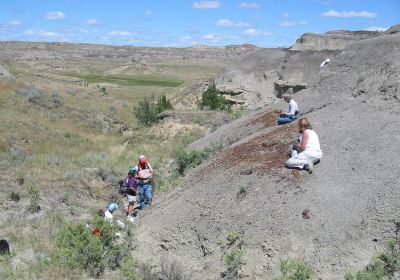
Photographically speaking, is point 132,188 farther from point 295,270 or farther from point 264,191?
point 295,270

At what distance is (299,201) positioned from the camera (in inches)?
342

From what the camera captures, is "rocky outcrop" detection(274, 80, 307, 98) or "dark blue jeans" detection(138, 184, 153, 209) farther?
"rocky outcrop" detection(274, 80, 307, 98)

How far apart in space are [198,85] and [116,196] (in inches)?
1021

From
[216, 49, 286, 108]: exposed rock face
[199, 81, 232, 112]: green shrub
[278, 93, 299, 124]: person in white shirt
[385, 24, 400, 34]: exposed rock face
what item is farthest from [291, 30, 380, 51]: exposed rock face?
[278, 93, 299, 124]: person in white shirt

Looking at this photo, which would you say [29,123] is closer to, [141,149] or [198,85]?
[141,149]

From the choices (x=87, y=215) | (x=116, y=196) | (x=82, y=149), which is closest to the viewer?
(x=87, y=215)

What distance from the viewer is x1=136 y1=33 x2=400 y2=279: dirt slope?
7793 millimetres

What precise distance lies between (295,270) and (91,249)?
3.28 metres

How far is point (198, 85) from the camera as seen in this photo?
4006 cm

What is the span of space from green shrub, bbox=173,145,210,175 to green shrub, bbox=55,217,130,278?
232 inches

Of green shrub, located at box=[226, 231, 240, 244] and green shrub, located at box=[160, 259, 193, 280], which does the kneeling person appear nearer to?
green shrub, located at box=[160, 259, 193, 280]

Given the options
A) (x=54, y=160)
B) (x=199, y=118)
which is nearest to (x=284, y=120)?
(x=54, y=160)

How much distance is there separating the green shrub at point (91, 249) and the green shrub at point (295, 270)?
2.86 metres

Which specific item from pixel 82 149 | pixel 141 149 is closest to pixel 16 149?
pixel 82 149
